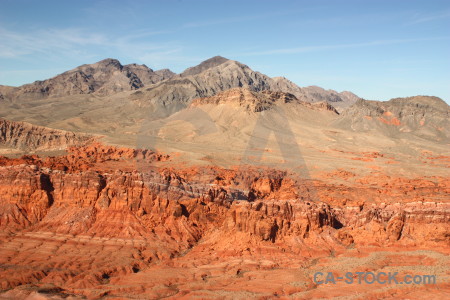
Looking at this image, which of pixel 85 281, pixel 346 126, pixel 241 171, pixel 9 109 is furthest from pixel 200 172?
pixel 9 109

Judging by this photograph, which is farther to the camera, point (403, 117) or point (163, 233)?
point (403, 117)

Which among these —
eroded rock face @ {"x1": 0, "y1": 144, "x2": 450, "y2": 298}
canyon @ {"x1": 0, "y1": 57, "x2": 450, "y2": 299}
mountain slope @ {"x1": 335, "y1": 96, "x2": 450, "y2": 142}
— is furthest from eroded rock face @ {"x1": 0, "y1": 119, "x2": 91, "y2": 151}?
mountain slope @ {"x1": 335, "y1": 96, "x2": 450, "y2": 142}

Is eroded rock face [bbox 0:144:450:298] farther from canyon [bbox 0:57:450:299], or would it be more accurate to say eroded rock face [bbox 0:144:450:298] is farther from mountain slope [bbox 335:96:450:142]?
mountain slope [bbox 335:96:450:142]

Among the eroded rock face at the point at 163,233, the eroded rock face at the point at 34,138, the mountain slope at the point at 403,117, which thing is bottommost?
Answer: the eroded rock face at the point at 163,233

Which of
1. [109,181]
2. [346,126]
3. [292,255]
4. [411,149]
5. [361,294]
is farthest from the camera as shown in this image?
[346,126]

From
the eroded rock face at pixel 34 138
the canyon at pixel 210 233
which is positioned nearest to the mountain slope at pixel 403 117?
the canyon at pixel 210 233

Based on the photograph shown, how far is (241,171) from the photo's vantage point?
248 ft

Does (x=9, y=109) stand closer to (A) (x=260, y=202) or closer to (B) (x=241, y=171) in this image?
(B) (x=241, y=171)

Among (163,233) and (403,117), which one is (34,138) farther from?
(403,117)

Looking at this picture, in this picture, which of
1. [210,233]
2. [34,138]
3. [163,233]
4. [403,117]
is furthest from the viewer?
[403,117]

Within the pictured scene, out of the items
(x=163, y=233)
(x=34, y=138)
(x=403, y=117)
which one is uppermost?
(x=403, y=117)

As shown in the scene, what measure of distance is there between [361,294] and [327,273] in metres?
4.80

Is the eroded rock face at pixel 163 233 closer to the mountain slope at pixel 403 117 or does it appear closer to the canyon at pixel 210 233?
the canyon at pixel 210 233

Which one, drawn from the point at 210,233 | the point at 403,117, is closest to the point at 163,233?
the point at 210,233
